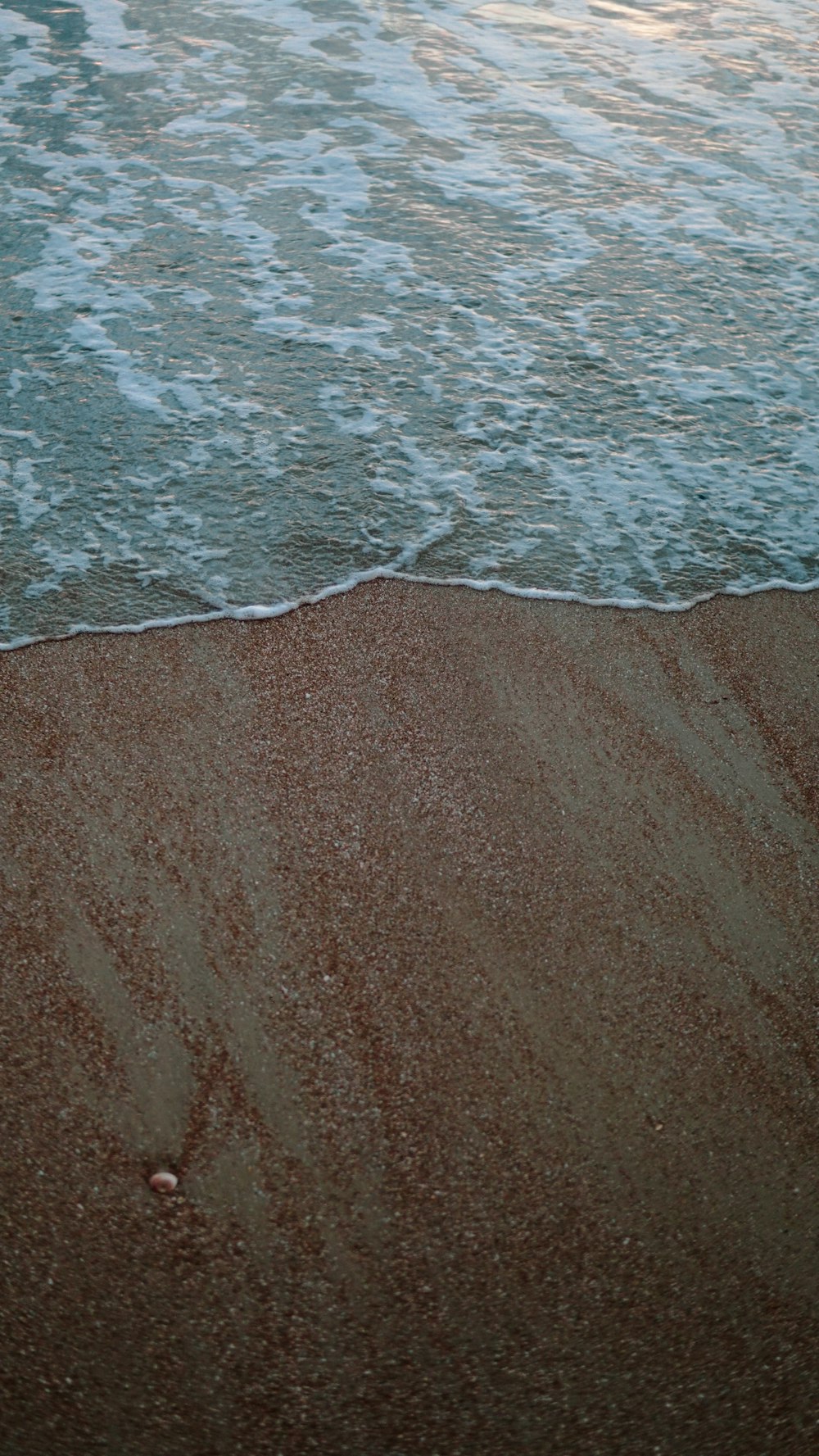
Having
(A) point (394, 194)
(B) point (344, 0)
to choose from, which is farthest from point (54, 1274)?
(B) point (344, 0)

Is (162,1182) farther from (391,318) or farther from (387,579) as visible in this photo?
(391,318)

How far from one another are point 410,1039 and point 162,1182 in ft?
1.50

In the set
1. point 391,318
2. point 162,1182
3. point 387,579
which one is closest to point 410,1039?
point 162,1182

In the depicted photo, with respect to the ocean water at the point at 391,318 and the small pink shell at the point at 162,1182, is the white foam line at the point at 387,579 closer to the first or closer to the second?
the ocean water at the point at 391,318

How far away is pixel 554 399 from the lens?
3.64 metres

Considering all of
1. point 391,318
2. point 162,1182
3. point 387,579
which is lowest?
point 162,1182

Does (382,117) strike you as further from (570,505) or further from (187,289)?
(570,505)

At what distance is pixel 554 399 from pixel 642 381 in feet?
1.06

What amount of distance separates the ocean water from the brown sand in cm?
37

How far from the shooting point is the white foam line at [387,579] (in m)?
2.75

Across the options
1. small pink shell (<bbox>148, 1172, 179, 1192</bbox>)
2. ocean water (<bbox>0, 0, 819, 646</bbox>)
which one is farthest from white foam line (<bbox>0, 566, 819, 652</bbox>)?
small pink shell (<bbox>148, 1172, 179, 1192</bbox>)

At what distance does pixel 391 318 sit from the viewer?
13.0 feet

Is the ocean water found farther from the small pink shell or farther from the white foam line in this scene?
the small pink shell

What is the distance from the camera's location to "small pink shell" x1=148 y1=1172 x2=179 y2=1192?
1712mm
